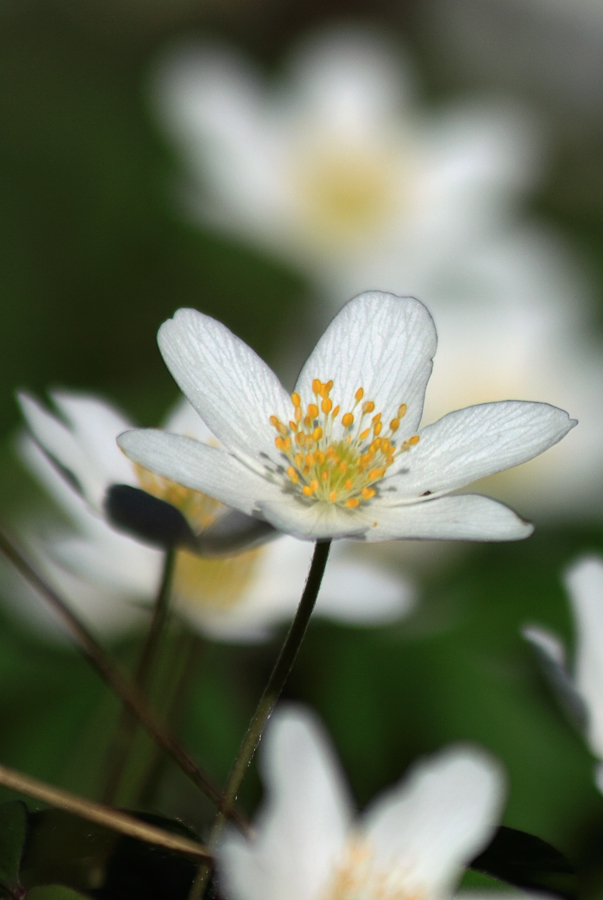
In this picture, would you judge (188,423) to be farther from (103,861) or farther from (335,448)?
(103,861)

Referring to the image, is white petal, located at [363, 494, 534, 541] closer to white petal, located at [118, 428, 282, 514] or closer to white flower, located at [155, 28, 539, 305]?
white petal, located at [118, 428, 282, 514]

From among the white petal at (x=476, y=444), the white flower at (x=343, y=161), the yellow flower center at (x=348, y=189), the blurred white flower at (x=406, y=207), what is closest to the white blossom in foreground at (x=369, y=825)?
the white petal at (x=476, y=444)

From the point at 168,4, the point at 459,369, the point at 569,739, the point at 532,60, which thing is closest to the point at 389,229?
the point at 459,369

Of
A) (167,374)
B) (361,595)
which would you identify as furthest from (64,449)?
(167,374)

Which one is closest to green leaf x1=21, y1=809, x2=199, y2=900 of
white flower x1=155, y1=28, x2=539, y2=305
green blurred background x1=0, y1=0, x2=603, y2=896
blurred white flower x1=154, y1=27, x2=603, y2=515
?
green blurred background x1=0, y1=0, x2=603, y2=896

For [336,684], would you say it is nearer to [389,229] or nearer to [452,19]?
[389,229]

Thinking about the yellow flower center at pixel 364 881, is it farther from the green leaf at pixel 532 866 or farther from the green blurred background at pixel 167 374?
the green blurred background at pixel 167 374
